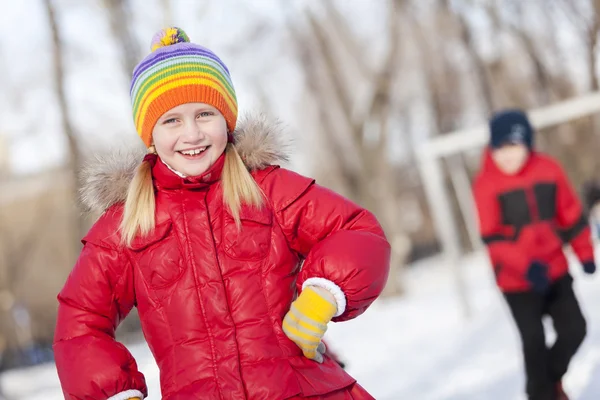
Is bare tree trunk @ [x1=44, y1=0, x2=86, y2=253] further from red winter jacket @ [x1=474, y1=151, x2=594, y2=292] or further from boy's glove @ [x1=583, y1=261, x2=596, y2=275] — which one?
boy's glove @ [x1=583, y1=261, x2=596, y2=275]

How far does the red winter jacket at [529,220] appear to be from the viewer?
4.47 m

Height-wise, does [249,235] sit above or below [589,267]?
above

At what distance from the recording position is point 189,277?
2.22 metres

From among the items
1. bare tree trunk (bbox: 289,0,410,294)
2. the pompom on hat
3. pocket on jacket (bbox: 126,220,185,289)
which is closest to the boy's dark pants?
the pompom on hat

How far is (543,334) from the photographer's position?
4363mm

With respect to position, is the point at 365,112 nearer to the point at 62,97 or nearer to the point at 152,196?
the point at 62,97

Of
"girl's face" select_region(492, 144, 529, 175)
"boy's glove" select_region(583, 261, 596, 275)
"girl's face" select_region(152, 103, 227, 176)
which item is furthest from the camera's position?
"girl's face" select_region(492, 144, 529, 175)

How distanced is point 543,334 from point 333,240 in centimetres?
259

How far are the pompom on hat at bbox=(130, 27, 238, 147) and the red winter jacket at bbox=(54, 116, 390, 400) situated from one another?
0.22 m

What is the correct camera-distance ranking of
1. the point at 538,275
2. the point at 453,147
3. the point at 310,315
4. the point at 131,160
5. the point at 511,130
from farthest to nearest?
1. the point at 453,147
2. the point at 511,130
3. the point at 538,275
4. the point at 131,160
5. the point at 310,315

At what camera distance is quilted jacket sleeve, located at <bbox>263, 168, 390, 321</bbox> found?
6.98 ft

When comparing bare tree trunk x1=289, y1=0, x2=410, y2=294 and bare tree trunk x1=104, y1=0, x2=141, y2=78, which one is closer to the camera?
bare tree trunk x1=104, y1=0, x2=141, y2=78

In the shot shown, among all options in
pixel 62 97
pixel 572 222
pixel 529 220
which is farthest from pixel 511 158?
pixel 62 97

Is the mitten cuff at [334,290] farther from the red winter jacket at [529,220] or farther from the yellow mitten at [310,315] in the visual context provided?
the red winter jacket at [529,220]
